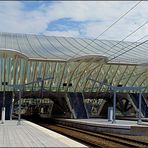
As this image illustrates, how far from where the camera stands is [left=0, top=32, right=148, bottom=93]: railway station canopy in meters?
54.5

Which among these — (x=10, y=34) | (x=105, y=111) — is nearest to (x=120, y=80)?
(x=105, y=111)

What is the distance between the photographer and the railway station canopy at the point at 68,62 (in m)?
54.5

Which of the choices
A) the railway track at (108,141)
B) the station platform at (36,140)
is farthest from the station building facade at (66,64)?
the station platform at (36,140)

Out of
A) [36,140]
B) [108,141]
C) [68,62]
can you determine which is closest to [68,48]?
[68,62]

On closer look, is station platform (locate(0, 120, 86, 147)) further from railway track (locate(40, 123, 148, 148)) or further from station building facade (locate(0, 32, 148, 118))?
station building facade (locate(0, 32, 148, 118))

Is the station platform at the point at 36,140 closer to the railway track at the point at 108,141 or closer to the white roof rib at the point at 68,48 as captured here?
the railway track at the point at 108,141

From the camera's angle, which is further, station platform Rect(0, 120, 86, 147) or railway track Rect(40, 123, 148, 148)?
railway track Rect(40, 123, 148, 148)

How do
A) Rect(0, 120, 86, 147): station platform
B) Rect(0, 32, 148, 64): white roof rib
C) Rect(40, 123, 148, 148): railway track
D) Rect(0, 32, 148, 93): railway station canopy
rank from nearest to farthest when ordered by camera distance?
1. Rect(0, 120, 86, 147): station platform
2. Rect(40, 123, 148, 148): railway track
3. Rect(0, 32, 148, 93): railway station canopy
4. Rect(0, 32, 148, 64): white roof rib

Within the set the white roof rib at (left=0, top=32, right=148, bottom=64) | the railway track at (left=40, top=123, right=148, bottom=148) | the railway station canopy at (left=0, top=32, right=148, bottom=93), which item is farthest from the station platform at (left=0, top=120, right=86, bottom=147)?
the white roof rib at (left=0, top=32, right=148, bottom=64)

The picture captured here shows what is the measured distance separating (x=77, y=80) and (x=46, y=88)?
5.63 m

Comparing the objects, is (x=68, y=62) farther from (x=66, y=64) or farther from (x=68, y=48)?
(x=68, y=48)

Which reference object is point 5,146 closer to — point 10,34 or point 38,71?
point 38,71

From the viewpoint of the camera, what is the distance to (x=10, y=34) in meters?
67.6

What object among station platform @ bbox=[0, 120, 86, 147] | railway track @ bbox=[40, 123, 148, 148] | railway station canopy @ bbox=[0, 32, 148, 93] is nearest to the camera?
station platform @ bbox=[0, 120, 86, 147]
